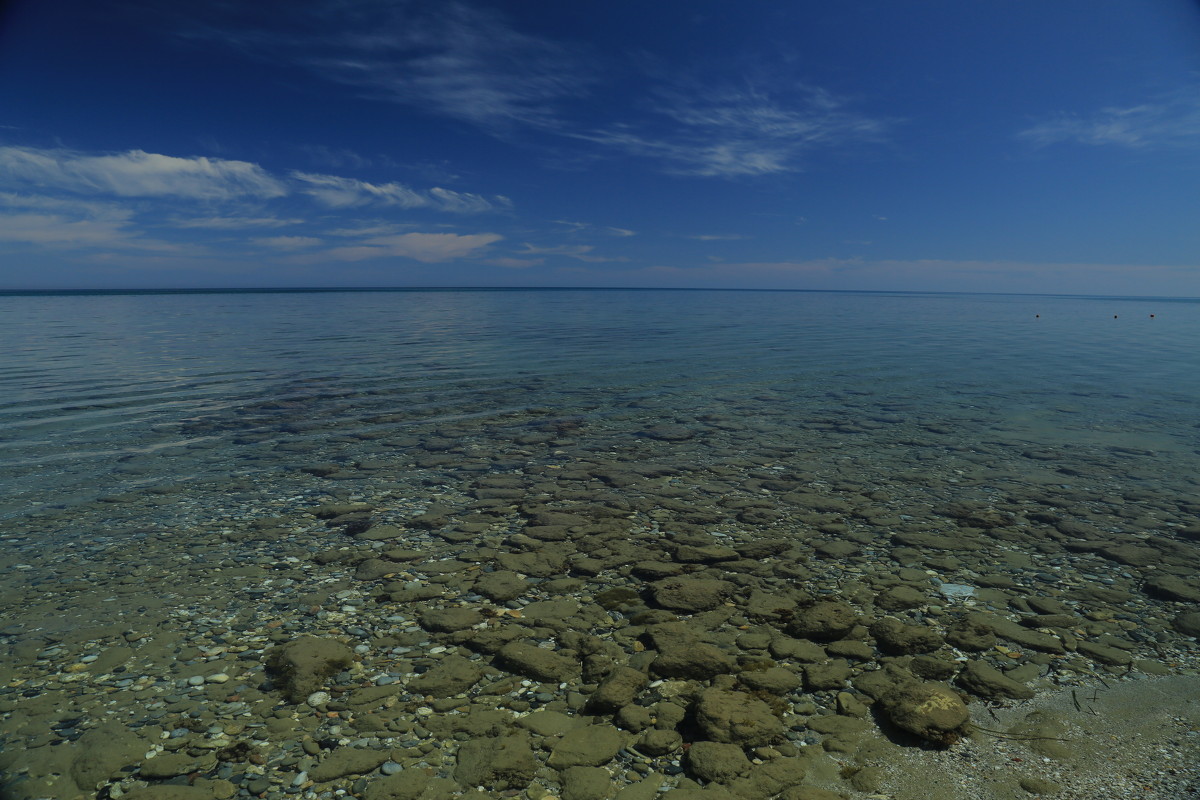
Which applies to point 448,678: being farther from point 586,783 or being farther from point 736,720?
point 736,720

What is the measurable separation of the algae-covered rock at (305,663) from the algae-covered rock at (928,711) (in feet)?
16.1

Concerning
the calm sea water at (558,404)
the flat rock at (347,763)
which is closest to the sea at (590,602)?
the flat rock at (347,763)

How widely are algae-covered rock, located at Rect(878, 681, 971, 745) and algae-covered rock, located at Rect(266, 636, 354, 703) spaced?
492cm

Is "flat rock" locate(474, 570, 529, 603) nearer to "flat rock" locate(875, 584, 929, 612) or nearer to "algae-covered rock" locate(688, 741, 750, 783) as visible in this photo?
"algae-covered rock" locate(688, 741, 750, 783)

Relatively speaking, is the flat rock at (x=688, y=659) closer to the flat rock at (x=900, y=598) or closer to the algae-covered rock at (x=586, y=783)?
the algae-covered rock at (x=586, y=783)

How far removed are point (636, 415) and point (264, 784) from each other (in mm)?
13476

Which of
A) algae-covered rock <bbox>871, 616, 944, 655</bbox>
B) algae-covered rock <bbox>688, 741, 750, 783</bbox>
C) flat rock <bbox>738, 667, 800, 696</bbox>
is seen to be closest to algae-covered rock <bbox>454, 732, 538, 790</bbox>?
algae-covered rock <bbox>688, 741, 750, 783</bbox>

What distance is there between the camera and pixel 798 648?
6.09m

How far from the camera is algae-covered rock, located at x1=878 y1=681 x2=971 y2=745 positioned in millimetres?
4780

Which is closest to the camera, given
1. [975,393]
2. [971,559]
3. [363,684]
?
[363,684]

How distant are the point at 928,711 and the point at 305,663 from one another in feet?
18.0

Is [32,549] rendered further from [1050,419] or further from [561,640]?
[1050,419]

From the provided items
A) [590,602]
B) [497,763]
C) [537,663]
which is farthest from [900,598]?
[497,763]

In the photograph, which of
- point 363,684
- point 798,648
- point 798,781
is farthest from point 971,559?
point 363,684
